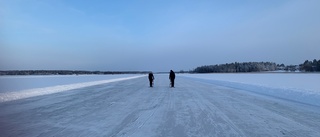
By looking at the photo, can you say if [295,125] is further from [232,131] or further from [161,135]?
[161,135]

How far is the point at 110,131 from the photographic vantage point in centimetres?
596

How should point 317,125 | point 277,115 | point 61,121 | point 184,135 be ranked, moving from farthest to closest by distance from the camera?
point 277,115, point 61,121, point 317,125, point 184,135

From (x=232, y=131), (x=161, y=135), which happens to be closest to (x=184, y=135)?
(x=161, y=135)

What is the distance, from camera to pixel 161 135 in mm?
5602

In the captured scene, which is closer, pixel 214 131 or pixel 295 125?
pixel 214 131

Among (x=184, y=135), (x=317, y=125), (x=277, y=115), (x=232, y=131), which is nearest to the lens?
(x=184, y=135)

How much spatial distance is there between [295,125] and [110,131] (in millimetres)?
4533

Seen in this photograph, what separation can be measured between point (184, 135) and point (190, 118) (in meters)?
2.19

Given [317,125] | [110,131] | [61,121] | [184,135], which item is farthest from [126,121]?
[317,125]

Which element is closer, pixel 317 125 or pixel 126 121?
pixel 317 125

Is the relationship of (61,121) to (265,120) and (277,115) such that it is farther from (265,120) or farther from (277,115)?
(277,115)

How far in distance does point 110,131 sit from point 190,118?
105 inches

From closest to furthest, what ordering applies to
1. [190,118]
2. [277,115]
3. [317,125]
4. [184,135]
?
1. [184,135]
2. [317,125]
3. [190,118]
4. [277,115]

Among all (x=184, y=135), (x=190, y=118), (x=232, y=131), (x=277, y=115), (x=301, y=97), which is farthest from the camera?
(x=301, y=97)
